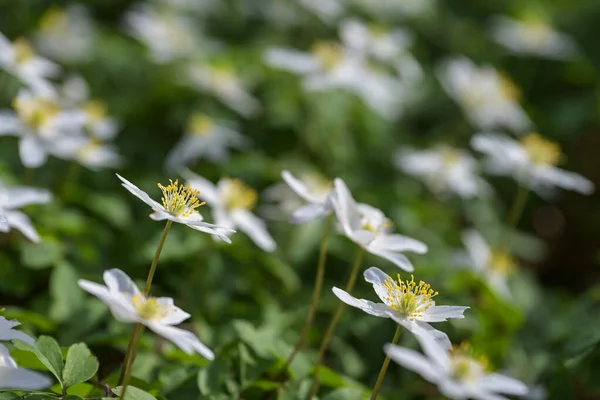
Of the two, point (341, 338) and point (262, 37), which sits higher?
point (262, 37)

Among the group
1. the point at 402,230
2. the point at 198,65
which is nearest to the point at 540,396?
the point at 402,230

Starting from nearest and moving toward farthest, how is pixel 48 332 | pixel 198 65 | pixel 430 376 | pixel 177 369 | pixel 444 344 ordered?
pixel 430 376
pixel 444 344
pixel 177 369
pixel 48 332
pixel 198 65

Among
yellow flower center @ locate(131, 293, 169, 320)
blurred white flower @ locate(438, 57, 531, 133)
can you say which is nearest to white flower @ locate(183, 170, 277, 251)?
yellow flower center @ locate(131, 293, 169, 320)

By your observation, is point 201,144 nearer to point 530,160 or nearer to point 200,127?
point 200,127

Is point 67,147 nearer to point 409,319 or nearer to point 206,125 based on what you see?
point 206,125

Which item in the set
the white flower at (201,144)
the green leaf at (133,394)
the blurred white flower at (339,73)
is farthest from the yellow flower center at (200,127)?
the green leaf at (133,394)

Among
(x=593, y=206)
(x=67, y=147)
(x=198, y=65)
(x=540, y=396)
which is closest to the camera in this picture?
(x=540, y=396)

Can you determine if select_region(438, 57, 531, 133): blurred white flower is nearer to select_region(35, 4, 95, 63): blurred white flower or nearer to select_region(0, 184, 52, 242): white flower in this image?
select_region(35, 4, 95, 63): blurred white flower

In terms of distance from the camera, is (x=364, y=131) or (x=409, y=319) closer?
(x=409, y=319)
